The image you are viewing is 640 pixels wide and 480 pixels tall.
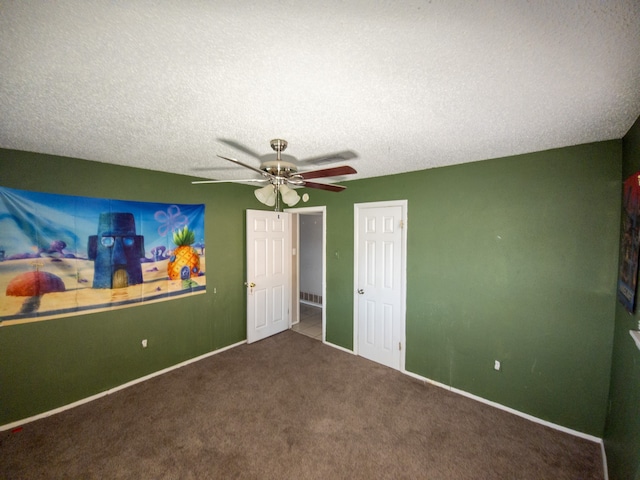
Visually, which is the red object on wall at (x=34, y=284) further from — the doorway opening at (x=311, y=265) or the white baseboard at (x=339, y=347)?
the doorway opening at (x=311, y=265)

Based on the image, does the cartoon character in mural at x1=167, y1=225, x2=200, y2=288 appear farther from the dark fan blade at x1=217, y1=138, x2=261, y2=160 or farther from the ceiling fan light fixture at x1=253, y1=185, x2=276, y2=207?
the ceiling fan light fixture at x1=253, y1=185, x2=276, y2=207

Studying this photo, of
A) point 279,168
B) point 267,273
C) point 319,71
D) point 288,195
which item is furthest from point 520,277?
point 267,273

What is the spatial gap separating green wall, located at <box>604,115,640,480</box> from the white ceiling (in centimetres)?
28

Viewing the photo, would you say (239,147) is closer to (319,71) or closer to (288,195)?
(288,195)

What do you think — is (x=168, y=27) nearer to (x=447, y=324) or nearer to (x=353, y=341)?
(x=447, y=324)

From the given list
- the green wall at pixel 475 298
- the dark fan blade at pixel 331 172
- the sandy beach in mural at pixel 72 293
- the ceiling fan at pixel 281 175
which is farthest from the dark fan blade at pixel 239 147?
the sandy beach in mural at pixel 72 293

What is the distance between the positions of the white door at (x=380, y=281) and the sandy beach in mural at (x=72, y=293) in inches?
99.3

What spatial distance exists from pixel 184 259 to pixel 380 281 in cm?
259

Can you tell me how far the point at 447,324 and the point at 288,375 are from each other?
78.0 inches

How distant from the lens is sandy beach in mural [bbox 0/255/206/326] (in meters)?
2.27

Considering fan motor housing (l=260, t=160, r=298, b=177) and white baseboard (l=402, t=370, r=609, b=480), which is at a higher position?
fan motor housing (l=260, t=160, r=298, b=177)

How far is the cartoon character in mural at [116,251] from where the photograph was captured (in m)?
2.68

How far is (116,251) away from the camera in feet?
9.12

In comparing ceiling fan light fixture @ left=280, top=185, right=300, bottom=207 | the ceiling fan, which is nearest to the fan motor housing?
the ceiling fan
